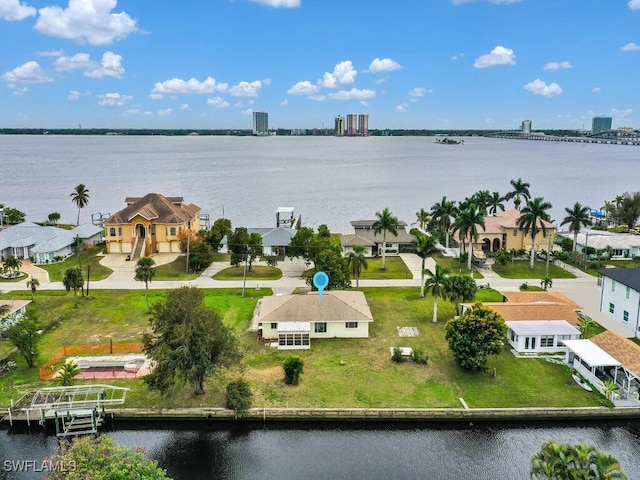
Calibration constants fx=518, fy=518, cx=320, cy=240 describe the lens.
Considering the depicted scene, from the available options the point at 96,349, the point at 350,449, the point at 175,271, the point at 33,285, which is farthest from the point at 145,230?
the point at 350,449

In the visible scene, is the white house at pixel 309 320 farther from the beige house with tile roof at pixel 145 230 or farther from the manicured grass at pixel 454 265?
the beige house with tile roof at pixel 145 230

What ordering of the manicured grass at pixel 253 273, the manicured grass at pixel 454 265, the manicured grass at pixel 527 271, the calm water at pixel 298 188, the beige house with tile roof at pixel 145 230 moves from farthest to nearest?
the calm water at pixel 298 188, the beige house with tile roof at pixel 145 230, the manicured grass at pixel 454 265, the manicured grass at pixel 527 271, the manicured grass at pixel 253 273

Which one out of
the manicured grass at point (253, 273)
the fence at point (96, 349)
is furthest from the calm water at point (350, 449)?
the manicured grass at point (253, 273)

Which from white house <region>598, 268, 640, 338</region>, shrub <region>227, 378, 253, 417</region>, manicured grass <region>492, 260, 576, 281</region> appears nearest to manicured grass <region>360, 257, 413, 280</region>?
manicured grass <region>492, 260, 576, 281</region>

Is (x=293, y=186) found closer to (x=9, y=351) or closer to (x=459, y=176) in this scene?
(x=459, y=176)

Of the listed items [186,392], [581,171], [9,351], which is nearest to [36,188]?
[9,351]
